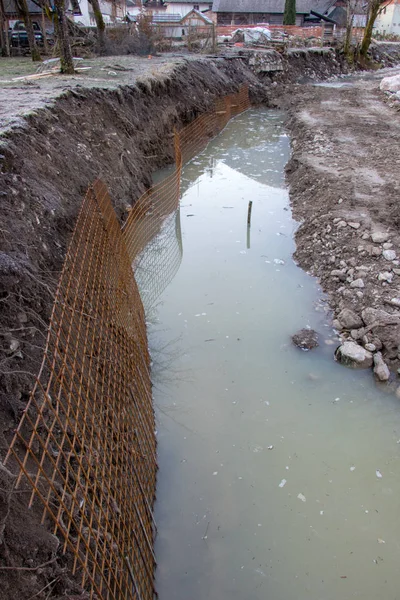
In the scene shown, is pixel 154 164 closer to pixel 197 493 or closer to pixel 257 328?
pixel 257 328

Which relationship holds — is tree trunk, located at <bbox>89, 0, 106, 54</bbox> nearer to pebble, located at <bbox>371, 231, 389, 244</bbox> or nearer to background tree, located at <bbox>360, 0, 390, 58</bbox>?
pebble, located at <bbox>371, 231, 389, 244</bbox>

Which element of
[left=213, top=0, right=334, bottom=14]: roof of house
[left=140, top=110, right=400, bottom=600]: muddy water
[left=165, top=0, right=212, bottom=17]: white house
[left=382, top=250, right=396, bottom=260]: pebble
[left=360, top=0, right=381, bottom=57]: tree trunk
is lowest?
[left=140, top=110, right=400, bottom=600]: muddy water

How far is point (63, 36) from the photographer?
1124 centimetres

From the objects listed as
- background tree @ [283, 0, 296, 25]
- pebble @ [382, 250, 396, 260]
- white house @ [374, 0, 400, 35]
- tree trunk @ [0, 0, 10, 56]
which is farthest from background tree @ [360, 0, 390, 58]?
pebble @ [382, 250, 396, 260]

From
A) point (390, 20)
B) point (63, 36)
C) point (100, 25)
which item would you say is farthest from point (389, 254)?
point (390, 20)

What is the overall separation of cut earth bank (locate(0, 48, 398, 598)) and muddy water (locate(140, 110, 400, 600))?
1.29 meters

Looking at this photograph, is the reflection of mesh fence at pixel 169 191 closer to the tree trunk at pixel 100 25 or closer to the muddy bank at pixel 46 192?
the muddy bank at pixel 46 192

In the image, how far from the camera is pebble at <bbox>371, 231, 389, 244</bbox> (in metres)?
6.84

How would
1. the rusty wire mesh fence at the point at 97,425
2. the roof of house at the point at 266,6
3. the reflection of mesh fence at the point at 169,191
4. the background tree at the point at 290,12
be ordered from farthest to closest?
1. the roof of house at the point at 266,6
2. the background tree at the point at 290,12
3. the reflection of mesh fence at the point at 169,191
4. the rusty wire mesh fence at the point at 97,425

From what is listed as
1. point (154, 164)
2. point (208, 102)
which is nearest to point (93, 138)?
point (154, 164)

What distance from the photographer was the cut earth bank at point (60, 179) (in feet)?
7.45

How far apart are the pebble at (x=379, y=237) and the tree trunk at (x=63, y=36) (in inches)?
391

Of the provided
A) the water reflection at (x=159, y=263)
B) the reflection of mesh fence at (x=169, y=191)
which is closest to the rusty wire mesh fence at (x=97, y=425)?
the water reflection at (x=159, y=263)

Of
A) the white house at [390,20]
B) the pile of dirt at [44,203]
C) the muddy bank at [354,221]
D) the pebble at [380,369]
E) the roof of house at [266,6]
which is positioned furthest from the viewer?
the white house at [390,20]
